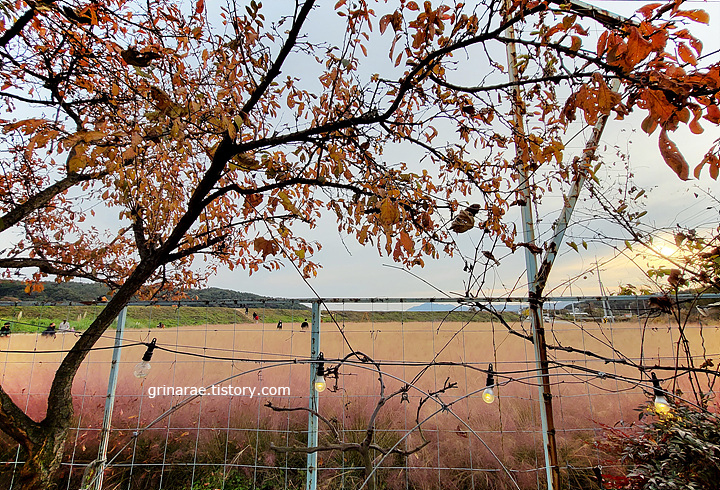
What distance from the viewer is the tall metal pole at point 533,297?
1.68 meters

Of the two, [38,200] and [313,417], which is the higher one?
[38,200]

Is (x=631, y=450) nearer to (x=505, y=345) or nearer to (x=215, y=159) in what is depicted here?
(x=505, y=345)

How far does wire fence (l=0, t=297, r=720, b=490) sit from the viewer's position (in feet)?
8.64

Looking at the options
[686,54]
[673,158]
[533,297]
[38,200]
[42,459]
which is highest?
[38,200]

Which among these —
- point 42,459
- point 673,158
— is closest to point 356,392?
point 42,459

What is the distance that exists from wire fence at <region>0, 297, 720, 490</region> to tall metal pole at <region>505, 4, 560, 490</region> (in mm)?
323

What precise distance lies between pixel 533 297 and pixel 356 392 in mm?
1933

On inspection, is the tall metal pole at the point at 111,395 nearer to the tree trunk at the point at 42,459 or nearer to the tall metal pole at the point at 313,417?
the tree trunk at the point at 42,459

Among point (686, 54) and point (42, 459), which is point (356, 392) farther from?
point (686, 54)

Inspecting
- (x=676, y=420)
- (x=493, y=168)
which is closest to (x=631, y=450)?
(x=676, y=420)

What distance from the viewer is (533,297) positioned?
1.90 metres

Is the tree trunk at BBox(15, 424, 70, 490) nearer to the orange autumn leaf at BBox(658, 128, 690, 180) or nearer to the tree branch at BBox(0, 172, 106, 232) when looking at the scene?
the tree branch at BBox(0, 172, 106, 232)
